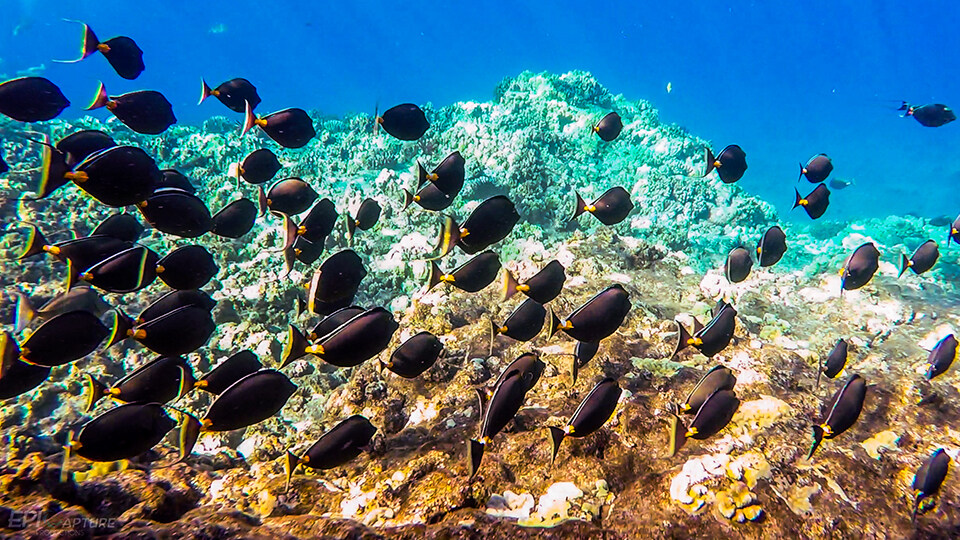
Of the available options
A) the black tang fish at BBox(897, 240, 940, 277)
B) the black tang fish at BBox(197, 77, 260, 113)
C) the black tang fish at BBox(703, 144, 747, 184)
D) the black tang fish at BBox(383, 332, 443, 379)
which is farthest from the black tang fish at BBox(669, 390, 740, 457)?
the black tang fish at BBox(197, 77, 260, 113)

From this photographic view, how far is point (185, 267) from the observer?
3092 millimetres

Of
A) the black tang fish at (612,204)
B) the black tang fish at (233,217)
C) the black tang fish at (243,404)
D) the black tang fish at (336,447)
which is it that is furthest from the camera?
the black tang fish at (612,204)

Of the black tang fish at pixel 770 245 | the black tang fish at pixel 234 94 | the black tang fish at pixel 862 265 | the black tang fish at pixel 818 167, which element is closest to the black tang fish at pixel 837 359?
the black tang fish at pixel 862 265

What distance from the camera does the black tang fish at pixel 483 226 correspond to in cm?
289

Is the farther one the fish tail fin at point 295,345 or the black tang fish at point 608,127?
the black tang fish at point 608,127

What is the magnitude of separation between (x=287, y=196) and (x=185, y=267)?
1.05m

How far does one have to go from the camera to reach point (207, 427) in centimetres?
223

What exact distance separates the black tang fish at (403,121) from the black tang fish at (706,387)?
3383mm

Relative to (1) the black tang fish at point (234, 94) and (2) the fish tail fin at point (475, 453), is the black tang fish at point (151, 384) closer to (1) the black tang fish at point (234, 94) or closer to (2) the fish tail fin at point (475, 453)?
(2) the fish tail fin at point (475, 453)

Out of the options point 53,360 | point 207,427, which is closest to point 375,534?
point 207,427

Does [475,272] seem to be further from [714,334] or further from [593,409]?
[714,334]

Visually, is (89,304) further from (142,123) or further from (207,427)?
(207,427)

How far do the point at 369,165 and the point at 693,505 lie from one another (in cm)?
1192

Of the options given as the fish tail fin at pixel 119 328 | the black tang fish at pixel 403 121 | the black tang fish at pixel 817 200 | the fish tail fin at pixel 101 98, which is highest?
the fish tail fin at pixel 101 98
